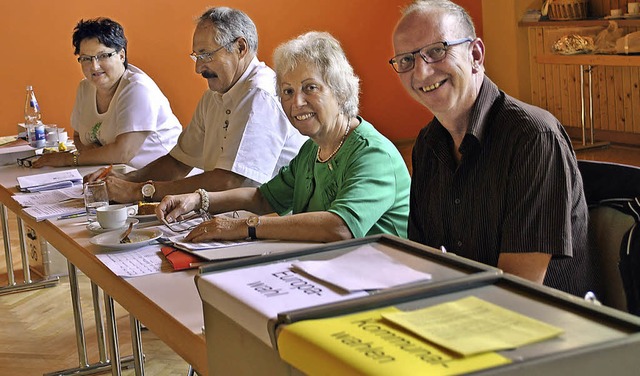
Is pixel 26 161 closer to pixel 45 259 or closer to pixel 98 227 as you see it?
pixel 45 259

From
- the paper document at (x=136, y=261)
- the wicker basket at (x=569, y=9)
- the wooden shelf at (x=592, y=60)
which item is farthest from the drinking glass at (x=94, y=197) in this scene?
the wicker basket at (x=569, y=9)

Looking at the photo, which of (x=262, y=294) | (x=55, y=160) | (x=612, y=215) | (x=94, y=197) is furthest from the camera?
(x=55, y=160)

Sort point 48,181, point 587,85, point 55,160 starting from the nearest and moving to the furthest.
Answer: point 48,181 < point 55,160 < point 587,85

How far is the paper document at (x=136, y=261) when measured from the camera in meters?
2.16

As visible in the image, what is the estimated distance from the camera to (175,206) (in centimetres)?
271

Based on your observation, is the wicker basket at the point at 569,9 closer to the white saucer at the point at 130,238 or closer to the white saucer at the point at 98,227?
the white saucer at the point at 98,227

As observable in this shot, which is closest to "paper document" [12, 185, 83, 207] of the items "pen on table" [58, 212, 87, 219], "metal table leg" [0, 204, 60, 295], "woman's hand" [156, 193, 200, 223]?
"pen on table" [58, 212, 87, 219]

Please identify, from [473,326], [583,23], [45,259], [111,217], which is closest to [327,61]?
[111,217]

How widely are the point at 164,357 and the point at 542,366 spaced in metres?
2.87

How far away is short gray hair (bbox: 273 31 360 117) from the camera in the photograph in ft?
8.39

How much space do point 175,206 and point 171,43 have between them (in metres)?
4.67

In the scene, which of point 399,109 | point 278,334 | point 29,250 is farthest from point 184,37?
point 278,334

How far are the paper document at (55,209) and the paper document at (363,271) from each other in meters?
1.85

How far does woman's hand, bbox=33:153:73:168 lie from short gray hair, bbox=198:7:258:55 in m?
1.01
